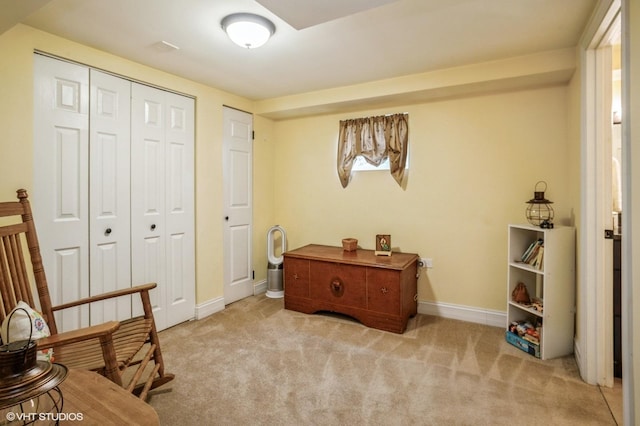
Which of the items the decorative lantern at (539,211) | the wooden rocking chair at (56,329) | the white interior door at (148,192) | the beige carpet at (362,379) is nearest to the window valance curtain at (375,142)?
the decorative lantern at (539,211)

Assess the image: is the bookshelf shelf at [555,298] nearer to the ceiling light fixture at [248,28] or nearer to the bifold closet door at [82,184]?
the ceiling light fixture at [248,28]

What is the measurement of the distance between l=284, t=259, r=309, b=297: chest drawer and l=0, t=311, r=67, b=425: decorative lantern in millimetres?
2395

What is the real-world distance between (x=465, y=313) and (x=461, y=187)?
3.98 ft

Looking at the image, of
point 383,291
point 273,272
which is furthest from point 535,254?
A: point 273,272

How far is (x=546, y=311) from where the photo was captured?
7.76 ft

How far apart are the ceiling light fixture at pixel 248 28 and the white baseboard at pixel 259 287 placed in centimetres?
273

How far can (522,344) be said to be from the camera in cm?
253

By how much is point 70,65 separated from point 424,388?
322cm

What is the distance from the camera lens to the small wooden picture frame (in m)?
3.21

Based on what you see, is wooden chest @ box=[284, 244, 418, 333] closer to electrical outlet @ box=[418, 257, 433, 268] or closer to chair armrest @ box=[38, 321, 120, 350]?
electrical outlet @ box=[418, 257, 433, 268]

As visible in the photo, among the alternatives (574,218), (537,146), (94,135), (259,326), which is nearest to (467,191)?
(537,146)

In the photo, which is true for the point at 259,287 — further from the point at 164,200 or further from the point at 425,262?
the point at 425,262

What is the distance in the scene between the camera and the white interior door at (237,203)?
11.6ft

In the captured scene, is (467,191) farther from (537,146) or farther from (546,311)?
(546,311)
